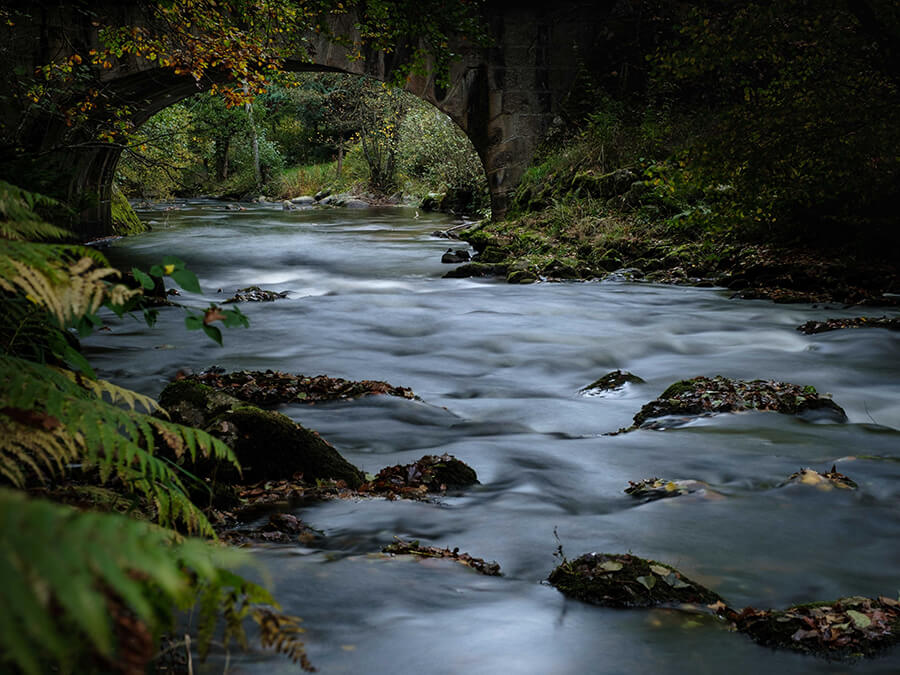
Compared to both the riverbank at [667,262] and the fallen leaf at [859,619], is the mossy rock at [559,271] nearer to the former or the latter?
the riverbank at [667,262]

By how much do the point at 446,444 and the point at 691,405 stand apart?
2031mm

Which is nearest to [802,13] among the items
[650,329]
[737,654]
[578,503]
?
[650,329]

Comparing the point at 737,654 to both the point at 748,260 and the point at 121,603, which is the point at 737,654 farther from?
the point at 748,260

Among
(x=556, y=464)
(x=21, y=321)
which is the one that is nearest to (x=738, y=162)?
(x=556, y=464)

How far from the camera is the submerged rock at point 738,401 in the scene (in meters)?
6.26

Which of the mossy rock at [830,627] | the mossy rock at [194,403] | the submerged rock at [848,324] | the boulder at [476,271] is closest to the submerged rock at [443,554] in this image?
the mossy rock at [830,627]

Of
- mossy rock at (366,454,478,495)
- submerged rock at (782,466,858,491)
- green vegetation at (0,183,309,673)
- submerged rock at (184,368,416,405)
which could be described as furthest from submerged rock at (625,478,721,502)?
green vegetation at (0,183,309,673)

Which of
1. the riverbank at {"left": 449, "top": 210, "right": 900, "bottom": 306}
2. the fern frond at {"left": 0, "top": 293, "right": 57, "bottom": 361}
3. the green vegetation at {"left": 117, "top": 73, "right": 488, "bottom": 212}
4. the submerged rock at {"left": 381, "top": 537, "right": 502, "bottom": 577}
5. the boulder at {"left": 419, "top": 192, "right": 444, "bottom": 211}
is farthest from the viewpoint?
the boulder at {"left": 419, "top": 192, "right": 444, "bottom": 211}

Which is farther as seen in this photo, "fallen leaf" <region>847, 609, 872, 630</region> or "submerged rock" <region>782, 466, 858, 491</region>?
"submerged rock" <region>782, 466, 858, 491</region>

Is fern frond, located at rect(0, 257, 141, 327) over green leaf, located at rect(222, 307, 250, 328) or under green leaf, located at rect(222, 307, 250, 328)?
over

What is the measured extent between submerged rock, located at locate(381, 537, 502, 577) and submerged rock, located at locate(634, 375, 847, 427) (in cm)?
303

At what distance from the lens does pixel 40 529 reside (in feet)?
2.76

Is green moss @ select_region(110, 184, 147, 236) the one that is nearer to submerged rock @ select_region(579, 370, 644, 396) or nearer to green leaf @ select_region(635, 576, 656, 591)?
submerged rock @ select_region(579, 370, 644, 396)

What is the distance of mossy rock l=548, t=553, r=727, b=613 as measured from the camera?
10.2 ft
